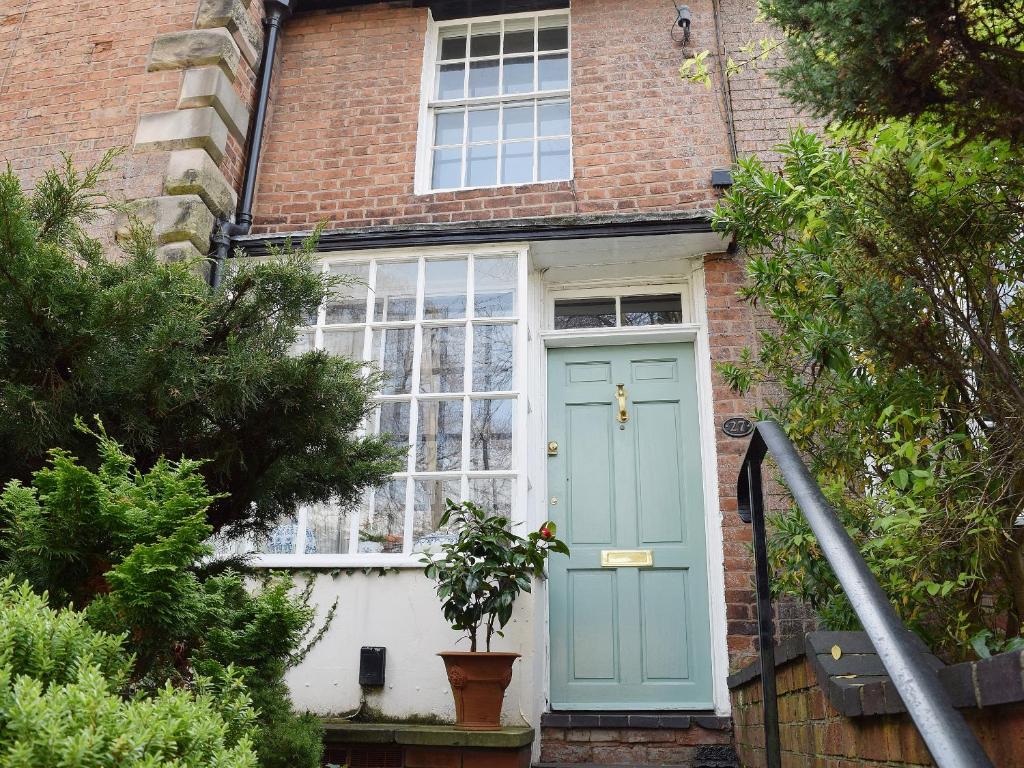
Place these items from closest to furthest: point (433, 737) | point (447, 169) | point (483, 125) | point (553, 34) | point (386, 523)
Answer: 1. point (433, 737)
2. point (386, 523)
3. point (447, 169)
4. point (483, 125)
5. point (553, 34)

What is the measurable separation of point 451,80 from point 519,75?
542 millimetres

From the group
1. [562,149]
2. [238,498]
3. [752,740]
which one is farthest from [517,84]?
[752,740]

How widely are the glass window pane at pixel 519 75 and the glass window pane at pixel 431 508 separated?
3255 mm

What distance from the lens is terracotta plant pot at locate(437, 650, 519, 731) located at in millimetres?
4164

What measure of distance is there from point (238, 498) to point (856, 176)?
253 centimetres

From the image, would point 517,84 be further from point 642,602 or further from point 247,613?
point 247,613

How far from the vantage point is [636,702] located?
16.4 ft

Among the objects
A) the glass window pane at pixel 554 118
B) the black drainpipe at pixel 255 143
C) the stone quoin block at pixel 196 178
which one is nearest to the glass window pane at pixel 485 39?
the glass window pane at pixel 554 118

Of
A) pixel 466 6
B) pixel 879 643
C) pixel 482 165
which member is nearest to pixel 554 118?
pixel 482 165

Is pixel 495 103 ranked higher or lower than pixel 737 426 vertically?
higher

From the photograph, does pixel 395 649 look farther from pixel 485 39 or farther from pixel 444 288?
pixel 485 39

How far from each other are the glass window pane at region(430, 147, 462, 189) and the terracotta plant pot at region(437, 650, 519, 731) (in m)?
3.53

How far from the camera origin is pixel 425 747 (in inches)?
159

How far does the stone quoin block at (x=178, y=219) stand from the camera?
18.3ft
